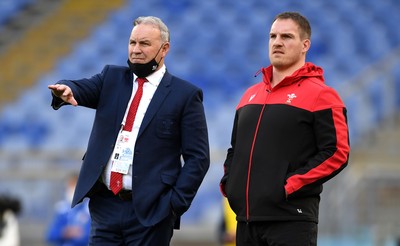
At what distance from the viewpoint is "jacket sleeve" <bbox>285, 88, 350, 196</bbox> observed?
4898mm

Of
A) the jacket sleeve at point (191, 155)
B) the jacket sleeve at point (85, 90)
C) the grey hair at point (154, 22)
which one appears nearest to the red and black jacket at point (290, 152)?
the jacket sleeve at point (191, 155)

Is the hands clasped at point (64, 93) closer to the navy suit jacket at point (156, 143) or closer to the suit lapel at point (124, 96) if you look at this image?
the navy suit jacket at point (156, 143)

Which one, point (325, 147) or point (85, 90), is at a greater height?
point (85, 90)

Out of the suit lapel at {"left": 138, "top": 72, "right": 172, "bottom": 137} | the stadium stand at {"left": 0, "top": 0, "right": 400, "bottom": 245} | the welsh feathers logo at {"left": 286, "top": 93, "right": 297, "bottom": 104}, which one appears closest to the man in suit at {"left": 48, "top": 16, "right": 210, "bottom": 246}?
the suit lapel at {"left": 138, "top": 72, "right": 172, "bottom": 137}

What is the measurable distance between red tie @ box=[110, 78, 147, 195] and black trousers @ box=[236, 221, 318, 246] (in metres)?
0.74

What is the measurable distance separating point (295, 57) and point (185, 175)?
35.4 inches

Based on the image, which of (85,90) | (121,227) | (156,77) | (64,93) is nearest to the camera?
(64,93)

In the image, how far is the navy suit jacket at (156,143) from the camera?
17.1ft

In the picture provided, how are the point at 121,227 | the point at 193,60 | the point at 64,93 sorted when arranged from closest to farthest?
the point at 64,93 → the point at 121,227 → the point at 193,60

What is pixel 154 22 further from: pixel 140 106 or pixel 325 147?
pixel 325 147

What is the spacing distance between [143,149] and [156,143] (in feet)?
0.28

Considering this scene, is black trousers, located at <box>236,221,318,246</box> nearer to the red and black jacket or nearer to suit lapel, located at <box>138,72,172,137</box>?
the red and black jacket

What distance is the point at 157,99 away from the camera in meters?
5.36

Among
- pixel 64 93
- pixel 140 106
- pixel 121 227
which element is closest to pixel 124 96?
pixel 140 106
